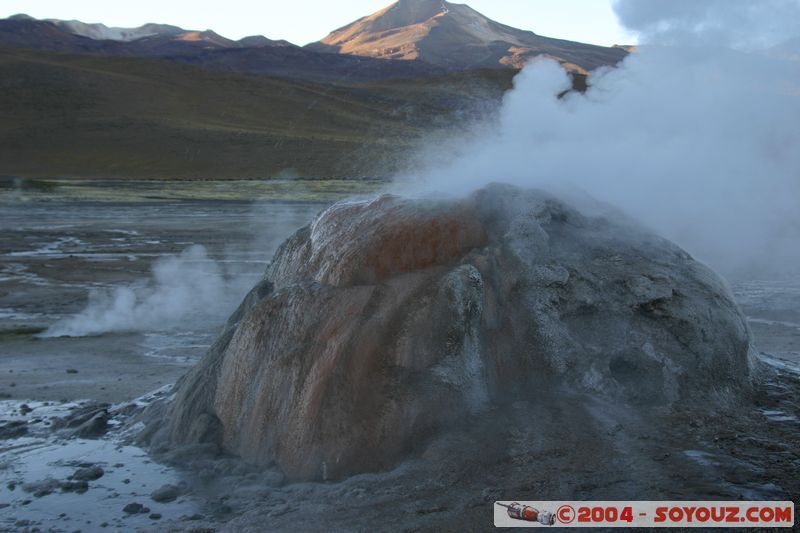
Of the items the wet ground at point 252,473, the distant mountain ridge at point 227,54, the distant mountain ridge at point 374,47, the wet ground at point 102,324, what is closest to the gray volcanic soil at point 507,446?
the wet ground at point 252,473

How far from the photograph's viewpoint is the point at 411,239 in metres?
5.95

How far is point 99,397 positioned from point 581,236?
14.3 feet

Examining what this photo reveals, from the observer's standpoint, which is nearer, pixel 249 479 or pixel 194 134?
pixel 249 479

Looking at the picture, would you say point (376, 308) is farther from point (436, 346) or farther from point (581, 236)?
point (581, 236)

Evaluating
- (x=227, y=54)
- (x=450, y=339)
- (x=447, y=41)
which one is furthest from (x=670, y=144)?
(x=447, y=41)

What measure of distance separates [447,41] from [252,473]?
135 metres

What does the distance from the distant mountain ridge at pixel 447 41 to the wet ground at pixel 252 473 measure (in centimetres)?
8562

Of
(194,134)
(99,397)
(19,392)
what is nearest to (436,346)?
(99,397)

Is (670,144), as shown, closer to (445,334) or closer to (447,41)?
(445,334)

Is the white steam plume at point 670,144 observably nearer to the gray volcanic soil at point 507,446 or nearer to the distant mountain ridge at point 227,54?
the gray volcanic soil at point 507,446

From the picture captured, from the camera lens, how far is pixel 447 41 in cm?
13625

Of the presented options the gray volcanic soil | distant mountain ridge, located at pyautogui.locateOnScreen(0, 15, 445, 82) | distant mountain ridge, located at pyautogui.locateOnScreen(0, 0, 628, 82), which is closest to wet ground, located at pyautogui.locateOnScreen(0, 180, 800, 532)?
the gray volcanic soil

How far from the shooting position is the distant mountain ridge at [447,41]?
113 meters

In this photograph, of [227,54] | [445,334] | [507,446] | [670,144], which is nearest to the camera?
[507,446]
